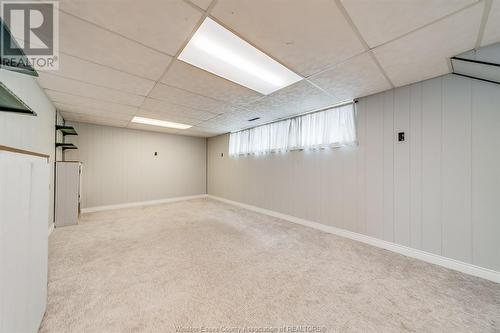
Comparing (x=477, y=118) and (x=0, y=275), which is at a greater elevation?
(x=477, y=118)

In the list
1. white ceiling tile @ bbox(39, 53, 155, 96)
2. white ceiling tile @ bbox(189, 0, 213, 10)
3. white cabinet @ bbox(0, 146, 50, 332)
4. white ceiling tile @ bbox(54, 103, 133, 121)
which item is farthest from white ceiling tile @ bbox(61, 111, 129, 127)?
white ceiling tile @ bbox(189, 0, 213, 10)

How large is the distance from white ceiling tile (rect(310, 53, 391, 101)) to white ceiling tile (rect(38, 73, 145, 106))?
2899 millimetres

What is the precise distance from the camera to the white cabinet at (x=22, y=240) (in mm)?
881

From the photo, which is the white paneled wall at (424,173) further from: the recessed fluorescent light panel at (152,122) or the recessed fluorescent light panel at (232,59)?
the recessed fluorescent light panel at (152,122)

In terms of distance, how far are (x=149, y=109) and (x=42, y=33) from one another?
207 centimetres

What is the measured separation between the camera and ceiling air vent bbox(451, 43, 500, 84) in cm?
163

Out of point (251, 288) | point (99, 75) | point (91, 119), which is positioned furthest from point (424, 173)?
point (91, 119)

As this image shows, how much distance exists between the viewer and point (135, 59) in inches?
74.8

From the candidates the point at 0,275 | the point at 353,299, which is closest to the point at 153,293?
the point at 0,275

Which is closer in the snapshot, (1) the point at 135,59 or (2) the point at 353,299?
(2) the point at 353,299

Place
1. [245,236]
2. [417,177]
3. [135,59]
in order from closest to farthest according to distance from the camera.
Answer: [135,59], [417,177], [245,236]

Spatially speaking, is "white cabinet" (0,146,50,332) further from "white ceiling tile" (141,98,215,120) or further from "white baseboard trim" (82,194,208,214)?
"white baseboard trim" (82,194,208,214)

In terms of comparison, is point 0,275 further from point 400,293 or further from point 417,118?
point 417,118

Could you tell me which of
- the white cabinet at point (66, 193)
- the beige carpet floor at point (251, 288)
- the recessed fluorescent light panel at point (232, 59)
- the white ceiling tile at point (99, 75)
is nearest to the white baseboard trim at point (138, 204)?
the white cabinet at point (66, 193)
